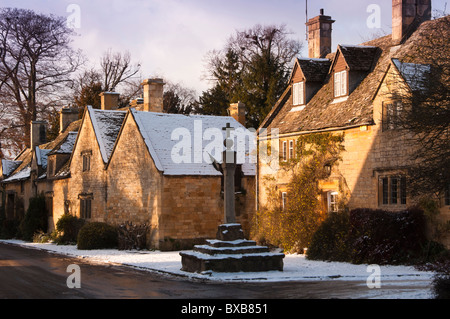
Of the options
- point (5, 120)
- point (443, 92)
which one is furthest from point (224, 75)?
point (443, 92)

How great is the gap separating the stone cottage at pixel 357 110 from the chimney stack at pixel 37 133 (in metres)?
23.5

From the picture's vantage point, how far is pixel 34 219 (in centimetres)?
4000

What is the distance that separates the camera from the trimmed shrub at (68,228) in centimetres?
3441

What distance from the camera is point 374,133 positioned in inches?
837

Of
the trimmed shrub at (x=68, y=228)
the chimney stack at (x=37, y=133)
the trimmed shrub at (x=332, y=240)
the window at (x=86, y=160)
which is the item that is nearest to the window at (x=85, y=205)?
the trimmed shrub at (x=68, y=228)

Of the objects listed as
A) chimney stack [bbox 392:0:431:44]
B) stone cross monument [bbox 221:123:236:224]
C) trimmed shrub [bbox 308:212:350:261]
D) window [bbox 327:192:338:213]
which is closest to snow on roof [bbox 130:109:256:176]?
window [bbox 327:192:338:213]

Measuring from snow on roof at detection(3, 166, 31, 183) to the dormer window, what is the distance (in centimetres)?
2700

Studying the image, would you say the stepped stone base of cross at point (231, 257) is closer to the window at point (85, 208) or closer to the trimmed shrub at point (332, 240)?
the trimmed shrub at point (332, 240)

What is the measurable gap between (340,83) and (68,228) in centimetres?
1815

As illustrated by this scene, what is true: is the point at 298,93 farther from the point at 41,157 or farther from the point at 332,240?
the point at 41,157

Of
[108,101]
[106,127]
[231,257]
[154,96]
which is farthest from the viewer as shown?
[108,101]

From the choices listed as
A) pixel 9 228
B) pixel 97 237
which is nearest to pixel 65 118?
pixel 9 228
